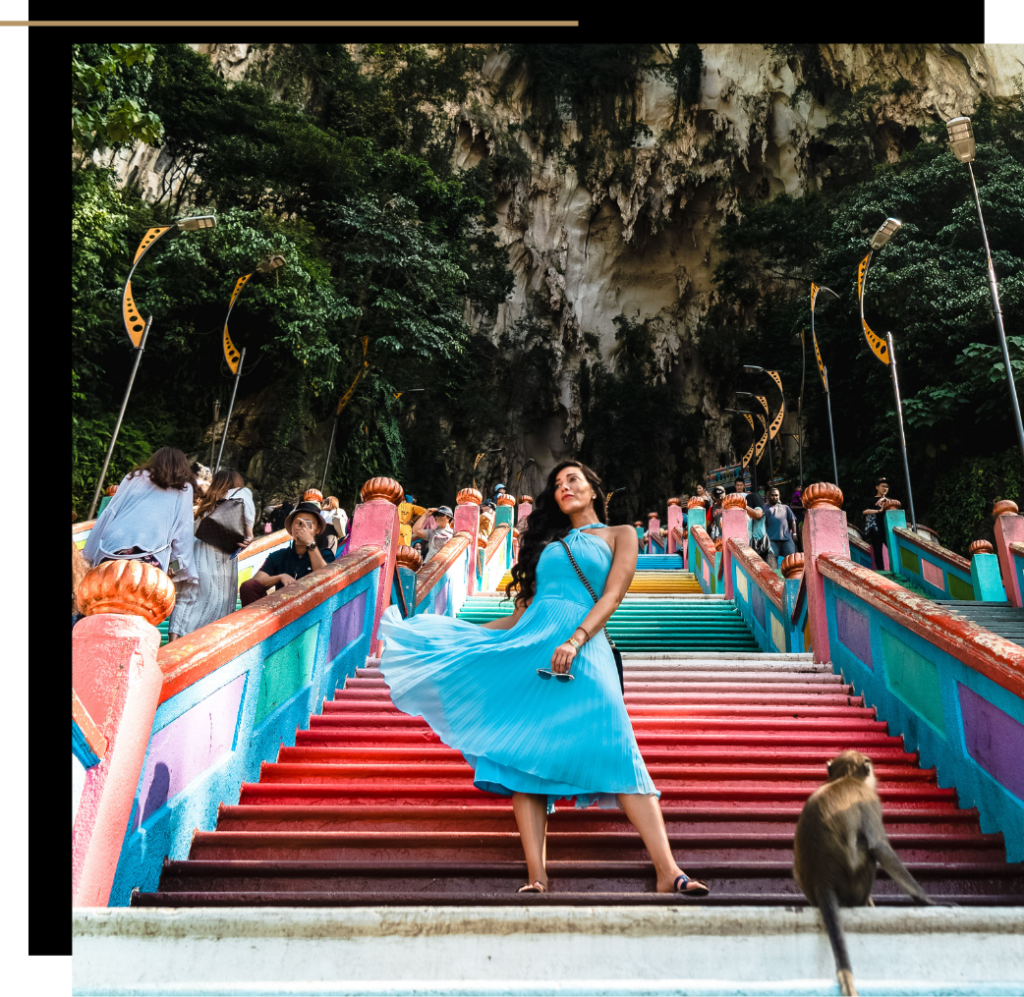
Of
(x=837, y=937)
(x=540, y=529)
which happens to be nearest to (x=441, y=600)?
(x=540, y=529)

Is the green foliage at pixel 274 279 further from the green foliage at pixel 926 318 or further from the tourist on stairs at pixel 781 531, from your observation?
the green foliage at pixel 926 318

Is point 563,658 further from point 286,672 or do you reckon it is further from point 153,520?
point 153,520

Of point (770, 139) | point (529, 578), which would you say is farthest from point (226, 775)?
point (770, 139)

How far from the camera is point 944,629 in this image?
2697 millimetres

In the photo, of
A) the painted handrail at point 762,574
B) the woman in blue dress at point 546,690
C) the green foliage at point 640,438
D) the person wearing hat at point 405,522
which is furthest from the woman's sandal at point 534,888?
the green foliage at point 640,438

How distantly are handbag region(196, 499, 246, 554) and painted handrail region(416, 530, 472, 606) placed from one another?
1.75 metres

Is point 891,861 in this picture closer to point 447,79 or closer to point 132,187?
point 132,187

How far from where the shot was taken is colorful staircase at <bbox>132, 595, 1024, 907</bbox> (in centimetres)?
208

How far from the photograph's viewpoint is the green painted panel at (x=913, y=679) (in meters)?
2.81

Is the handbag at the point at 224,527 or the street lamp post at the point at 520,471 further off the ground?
the street lamp post at the point at 520,471

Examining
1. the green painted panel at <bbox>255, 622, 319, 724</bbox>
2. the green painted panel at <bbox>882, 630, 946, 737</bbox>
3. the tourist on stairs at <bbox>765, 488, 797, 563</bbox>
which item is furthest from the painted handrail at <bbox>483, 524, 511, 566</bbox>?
the green painted panel at <bbox>882, 630, 946, 737</bbox>

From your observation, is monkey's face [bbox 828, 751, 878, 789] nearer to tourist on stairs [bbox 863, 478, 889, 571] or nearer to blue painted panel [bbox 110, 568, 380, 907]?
blue painted panel [bbox 110, 568, 380, 907]

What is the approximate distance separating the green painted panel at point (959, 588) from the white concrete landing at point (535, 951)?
768 cm

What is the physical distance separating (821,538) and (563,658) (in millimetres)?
2947
